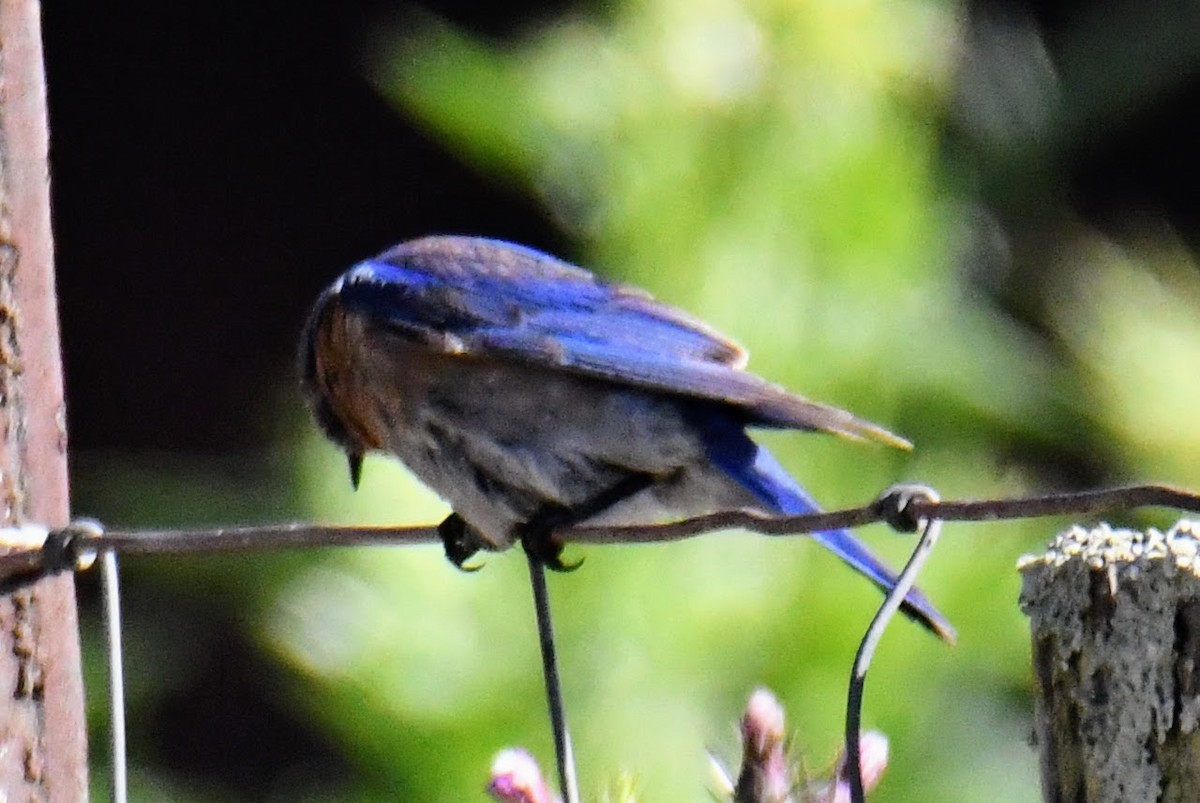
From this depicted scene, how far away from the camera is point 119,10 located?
6.00 meters


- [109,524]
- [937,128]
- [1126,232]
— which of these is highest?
[937,128]

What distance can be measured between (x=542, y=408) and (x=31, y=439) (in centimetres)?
84

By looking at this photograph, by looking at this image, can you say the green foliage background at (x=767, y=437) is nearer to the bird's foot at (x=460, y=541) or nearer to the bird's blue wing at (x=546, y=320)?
the bird's foot at (x=460, y=541)

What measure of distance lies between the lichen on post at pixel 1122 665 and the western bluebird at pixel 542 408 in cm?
99

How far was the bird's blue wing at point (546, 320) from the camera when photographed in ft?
8.71

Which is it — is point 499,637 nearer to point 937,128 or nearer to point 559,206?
point 559,206

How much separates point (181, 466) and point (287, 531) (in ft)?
11.7

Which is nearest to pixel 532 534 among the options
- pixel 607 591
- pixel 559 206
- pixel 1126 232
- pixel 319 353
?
pixel 319 353

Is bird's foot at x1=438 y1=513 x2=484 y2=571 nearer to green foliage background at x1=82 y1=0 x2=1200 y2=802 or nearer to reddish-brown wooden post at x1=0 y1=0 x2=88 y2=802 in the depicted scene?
green foliage background at x1=82 y1=0 x2=1200 y2=802

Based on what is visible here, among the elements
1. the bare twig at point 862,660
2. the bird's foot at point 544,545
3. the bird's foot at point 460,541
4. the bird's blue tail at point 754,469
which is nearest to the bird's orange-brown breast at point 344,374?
the bird's foot at point 460,541

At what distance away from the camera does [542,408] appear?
8.89 feet

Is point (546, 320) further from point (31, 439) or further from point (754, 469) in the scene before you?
point (31, 439)

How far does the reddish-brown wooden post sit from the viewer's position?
203 centimetres

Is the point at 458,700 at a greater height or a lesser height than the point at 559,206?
lesser
